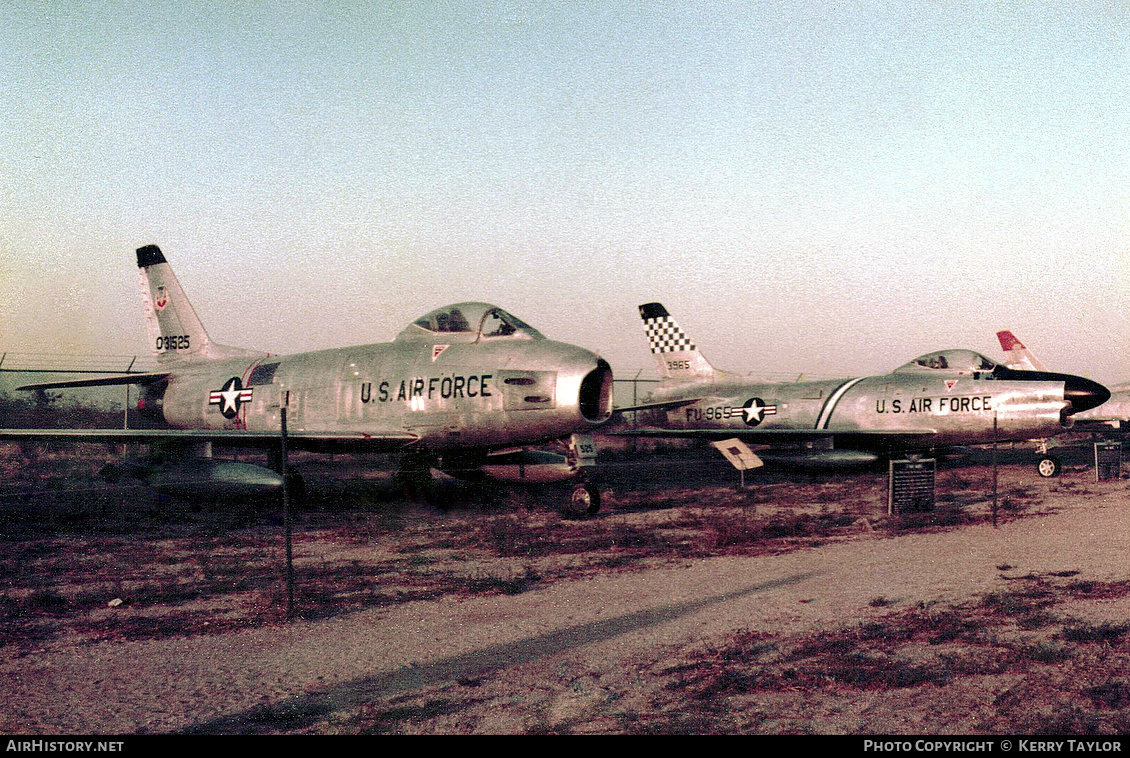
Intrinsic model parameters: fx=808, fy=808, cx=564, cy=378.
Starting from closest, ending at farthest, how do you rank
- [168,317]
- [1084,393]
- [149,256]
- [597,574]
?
[597,574] → [1084,393] → [168,317] → [149,256]

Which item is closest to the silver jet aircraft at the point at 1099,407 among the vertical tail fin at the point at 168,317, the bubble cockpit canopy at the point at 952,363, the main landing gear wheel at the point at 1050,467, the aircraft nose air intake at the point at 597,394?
the main landing gear wheel at the point at 1050,467

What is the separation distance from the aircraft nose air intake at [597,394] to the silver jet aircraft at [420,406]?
2 cm

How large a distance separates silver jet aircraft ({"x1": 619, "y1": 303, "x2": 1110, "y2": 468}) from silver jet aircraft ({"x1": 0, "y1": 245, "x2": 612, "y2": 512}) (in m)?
5.46

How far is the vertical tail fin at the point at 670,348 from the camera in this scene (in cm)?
2500

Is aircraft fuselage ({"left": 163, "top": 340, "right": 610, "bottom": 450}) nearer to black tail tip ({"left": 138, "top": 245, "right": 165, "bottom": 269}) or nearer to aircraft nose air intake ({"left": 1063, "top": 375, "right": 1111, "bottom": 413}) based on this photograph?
black tail tip ({"left": 138, "top": 245, "right": 165, "bottom": 269})

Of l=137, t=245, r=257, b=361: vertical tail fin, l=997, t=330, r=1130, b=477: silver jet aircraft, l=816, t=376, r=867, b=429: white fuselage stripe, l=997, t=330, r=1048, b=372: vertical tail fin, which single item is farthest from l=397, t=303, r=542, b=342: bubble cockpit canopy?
l=997, t=330, r=1048, b=372: vertical tail fin

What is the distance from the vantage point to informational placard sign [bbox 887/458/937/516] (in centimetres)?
1200

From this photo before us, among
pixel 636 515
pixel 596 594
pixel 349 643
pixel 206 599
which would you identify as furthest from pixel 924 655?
pixel 636 515

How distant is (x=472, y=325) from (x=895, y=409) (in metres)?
11.7

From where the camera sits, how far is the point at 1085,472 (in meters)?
20.9

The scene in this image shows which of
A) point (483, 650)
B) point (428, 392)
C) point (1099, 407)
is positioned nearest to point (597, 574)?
point (483, 650)

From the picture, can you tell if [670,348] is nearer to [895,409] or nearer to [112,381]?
[895,409]

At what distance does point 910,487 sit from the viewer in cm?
1211
